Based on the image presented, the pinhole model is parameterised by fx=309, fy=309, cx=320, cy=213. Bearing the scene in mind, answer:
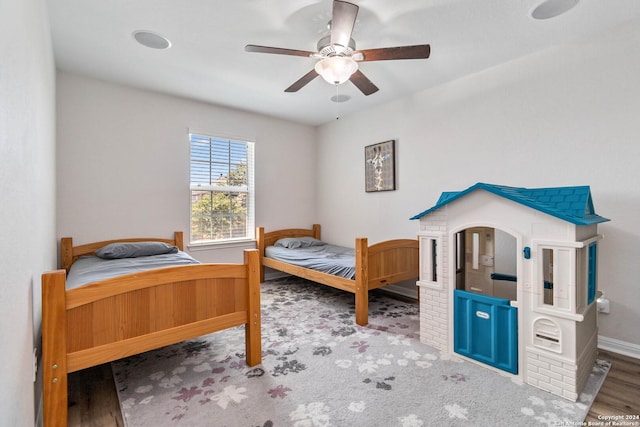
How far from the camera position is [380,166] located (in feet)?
13.3

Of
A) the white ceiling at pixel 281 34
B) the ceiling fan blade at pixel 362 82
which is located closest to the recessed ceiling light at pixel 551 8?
the white ceiling at pixel 281 34

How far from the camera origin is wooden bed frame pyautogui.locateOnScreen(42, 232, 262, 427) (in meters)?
1.45

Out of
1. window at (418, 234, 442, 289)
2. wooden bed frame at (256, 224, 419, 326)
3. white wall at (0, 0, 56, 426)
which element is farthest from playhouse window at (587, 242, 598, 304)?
white wall at (0, 0, 56, 426)

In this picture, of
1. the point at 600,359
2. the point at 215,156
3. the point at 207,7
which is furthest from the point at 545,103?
the point at 215,156

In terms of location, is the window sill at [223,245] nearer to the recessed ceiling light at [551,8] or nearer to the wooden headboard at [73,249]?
the wooden headboard at [73,249]

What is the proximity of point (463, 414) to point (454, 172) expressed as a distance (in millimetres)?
2386

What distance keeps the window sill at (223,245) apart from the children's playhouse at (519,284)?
266 cm

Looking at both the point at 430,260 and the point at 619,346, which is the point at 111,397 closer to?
the point at 430,260

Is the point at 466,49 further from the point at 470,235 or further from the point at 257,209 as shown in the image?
the point at 257,209

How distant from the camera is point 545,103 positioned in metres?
2.69

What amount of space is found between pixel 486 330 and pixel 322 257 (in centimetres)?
195

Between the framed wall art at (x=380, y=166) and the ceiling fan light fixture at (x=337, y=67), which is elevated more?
the ceiling fan light fixture at (x=337, y=67)

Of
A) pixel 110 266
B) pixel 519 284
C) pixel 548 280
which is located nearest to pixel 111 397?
pixel 110 266

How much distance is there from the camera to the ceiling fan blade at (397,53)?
6.46 ft
